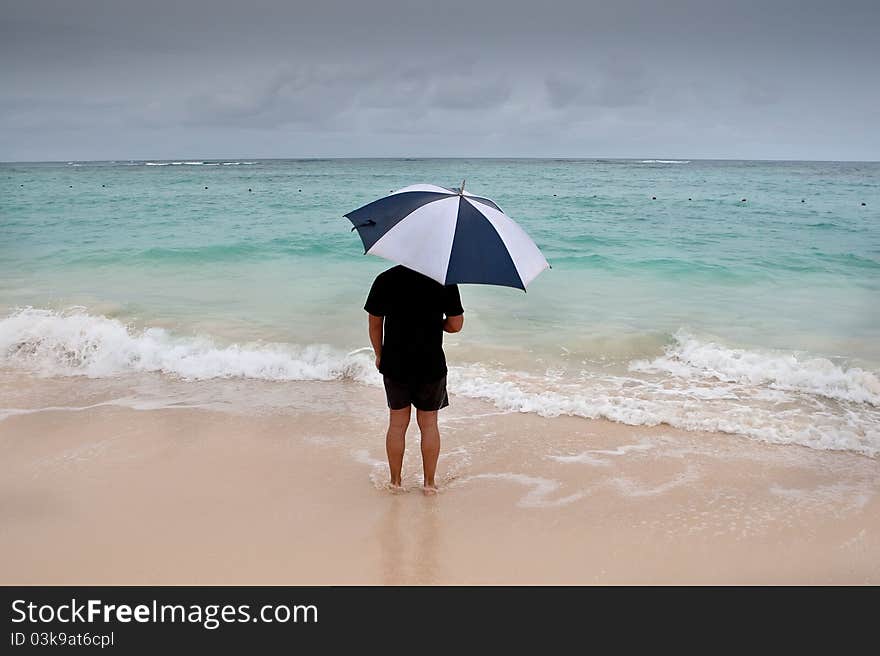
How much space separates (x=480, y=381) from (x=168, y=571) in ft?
11.9

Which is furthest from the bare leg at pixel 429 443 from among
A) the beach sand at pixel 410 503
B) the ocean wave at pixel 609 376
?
the ocean wave at pixel 609 376

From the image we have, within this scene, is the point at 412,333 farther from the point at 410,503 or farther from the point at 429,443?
the point at 410,503

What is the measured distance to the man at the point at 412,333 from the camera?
358cm

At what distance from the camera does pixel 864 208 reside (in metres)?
23.4

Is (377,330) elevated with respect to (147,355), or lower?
elevated

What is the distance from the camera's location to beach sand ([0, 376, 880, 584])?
3.31 m

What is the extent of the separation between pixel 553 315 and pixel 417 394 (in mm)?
5568

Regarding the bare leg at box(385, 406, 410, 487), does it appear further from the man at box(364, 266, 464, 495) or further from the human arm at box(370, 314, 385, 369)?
the human arm at box(370, 314, 385, 369)

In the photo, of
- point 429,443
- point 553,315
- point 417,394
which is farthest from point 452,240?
point 553,315

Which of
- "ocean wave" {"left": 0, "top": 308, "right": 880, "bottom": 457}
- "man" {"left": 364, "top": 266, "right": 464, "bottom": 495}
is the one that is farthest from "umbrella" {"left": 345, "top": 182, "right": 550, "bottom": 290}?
"ocean wave" {"left": 0, "top": 308, "right": 880, "bottom": 457}

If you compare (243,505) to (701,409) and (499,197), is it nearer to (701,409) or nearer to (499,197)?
(701,409)

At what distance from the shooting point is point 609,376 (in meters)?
6.57

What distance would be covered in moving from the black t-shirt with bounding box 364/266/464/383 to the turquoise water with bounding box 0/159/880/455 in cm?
215

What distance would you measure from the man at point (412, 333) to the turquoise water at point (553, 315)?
203cm
